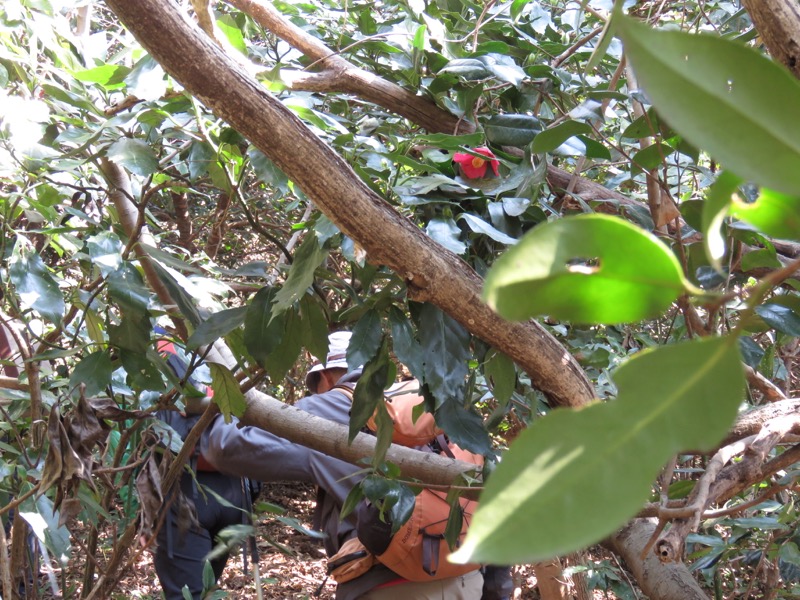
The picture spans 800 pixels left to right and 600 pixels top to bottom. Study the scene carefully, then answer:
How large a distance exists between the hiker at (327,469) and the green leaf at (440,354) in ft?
2.47

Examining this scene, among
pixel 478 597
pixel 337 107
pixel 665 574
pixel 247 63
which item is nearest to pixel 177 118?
pixel 247 63

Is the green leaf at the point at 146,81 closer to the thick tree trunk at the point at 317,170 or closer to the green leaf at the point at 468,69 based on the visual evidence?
the thick tree trunk at the point at 317,170

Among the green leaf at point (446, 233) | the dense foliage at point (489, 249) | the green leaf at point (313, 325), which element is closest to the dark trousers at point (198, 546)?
the dense foliage at point (489, 249)

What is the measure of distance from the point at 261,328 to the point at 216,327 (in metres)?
0.07

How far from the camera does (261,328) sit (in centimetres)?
119

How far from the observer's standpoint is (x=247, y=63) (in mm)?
1251

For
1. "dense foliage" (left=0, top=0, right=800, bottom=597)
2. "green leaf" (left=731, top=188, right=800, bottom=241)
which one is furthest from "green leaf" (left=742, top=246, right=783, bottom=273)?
"green leaf" (left=731, top=188, right=800, bottom=241)

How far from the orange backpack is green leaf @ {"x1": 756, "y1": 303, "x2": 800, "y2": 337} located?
1.01 meters

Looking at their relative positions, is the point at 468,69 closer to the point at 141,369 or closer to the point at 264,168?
the point at 264,168

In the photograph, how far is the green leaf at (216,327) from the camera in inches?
46.2

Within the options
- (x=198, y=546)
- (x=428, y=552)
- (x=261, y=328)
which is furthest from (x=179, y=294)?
(x=198, y=546)

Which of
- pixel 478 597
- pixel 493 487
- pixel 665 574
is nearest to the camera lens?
pixel 493 487

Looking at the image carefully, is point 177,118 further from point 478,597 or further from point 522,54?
point 478,597

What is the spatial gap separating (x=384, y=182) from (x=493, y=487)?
3.37ft
